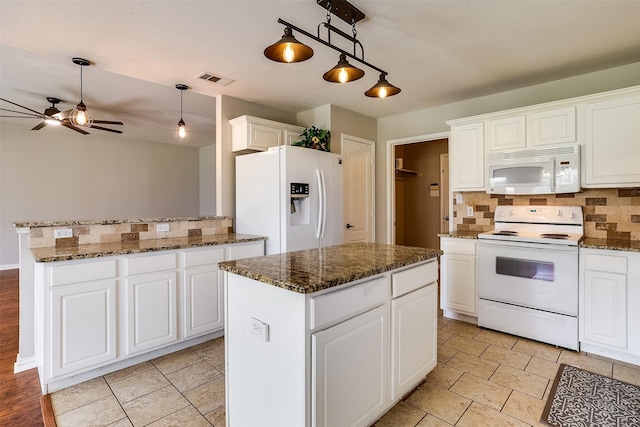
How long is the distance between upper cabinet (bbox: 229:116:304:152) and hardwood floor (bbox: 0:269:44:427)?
2.62m

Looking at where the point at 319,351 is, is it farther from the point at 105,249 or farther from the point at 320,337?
the point at 105,249

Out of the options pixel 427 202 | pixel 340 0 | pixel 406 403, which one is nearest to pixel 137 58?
pixel 340 0

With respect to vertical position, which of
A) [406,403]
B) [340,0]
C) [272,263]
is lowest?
[406,403]

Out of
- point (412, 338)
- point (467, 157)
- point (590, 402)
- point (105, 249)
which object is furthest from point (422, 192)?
point (105, 249)

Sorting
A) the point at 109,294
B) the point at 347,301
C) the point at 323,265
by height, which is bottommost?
the point at 109,294

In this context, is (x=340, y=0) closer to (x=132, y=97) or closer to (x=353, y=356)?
(x=353, y=356)

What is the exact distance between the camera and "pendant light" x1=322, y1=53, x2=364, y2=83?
1.86 meters

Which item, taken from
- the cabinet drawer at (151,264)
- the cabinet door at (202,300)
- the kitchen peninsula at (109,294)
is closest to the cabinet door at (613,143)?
the kitchen peninsula at (109,294)

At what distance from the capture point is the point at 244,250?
3.12 m

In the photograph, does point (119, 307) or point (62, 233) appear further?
point (62, 233)

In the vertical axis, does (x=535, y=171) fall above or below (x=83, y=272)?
above

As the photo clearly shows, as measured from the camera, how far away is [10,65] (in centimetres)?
310

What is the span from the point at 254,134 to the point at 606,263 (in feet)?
11.2

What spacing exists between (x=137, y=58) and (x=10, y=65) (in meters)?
1.49
